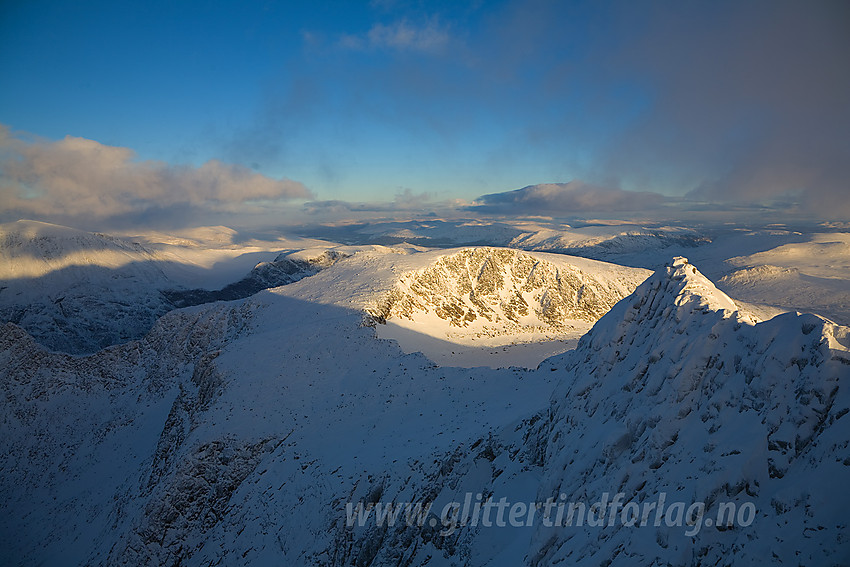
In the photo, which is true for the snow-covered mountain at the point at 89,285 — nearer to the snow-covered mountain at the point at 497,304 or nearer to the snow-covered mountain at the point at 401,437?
the snow-covered mountain at the point at 401,437

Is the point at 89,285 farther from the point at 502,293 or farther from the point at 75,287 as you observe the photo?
the point at 502,293

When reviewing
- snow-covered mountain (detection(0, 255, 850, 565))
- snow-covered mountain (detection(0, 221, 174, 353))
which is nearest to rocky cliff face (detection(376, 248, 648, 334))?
snow-covered mountain (detection(0, 255, 850, 565))

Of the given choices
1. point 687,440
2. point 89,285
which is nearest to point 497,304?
point 687,440

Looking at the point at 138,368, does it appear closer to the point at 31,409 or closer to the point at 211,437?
the point at 31,409

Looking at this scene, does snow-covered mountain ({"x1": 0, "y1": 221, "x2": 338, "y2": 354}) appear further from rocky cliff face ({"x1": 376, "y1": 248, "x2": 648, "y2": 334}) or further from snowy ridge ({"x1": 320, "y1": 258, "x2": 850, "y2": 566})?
snowy ridge ({"x1": 320, "y1": 258, "x2": 850, "y2": 566})

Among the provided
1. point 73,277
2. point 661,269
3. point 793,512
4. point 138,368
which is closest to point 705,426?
point 793,512

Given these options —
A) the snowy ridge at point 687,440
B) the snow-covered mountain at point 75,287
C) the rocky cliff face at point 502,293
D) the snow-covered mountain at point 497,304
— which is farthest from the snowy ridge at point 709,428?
the snow-covered mountain at point 75,287

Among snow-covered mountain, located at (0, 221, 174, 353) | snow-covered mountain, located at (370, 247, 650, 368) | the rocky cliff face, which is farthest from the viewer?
snow-covered mountain, located at (0, 221, 174, 353)

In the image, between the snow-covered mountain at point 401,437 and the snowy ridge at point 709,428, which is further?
the snow-covered mountain at point 401,437
